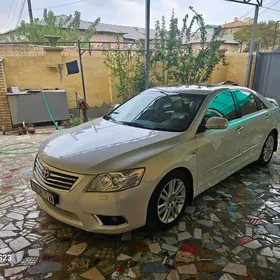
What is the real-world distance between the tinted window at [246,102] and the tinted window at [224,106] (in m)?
0.19

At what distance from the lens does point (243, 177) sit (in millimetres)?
3619

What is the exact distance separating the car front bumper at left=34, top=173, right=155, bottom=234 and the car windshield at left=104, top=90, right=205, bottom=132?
32.4 inches

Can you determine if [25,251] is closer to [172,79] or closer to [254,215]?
[254,215]

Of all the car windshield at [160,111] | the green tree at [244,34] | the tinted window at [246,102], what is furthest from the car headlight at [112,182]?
the green tree at [244,34]

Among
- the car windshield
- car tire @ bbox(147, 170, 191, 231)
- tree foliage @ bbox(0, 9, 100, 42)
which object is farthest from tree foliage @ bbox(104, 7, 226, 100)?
tree foliage @ bbox(0, 9, 100, 42)

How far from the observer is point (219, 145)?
279cm

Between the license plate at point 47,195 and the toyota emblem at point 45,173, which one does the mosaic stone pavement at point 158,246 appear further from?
the toyota emblem at point 45,173

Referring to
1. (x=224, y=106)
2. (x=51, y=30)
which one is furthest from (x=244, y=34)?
(x=224, y=106)

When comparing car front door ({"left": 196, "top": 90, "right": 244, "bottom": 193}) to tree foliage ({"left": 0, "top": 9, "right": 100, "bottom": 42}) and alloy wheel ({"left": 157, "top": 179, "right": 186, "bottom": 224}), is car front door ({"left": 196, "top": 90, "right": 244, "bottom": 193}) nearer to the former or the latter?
alloy wheel ({"left": 157, "top": 179, "right": 186, "bottom": 224})

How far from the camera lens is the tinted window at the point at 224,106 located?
9.47ft

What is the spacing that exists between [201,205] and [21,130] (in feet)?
16.8

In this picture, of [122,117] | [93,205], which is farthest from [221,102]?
[93,205]

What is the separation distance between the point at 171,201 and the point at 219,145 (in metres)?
0.90

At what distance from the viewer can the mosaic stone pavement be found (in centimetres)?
192
